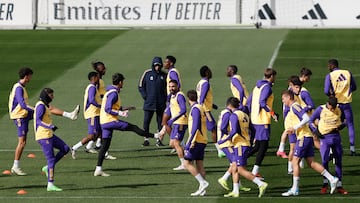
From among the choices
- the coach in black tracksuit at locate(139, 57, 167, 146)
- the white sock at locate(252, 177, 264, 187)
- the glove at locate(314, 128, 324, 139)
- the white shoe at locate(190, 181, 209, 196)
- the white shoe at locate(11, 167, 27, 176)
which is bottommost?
the white shoe at locate(190, 181, 209, 196)

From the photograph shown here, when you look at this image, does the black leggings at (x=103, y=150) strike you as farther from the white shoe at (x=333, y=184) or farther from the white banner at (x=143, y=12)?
the white banner at (x=143, y=12)

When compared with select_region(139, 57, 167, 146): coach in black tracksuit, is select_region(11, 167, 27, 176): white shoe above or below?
below

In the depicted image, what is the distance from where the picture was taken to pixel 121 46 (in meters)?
51.6

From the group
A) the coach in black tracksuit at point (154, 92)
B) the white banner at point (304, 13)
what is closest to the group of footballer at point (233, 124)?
the coach in black tracksuit at point (154, 92)

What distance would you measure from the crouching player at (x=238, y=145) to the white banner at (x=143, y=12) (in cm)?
3124

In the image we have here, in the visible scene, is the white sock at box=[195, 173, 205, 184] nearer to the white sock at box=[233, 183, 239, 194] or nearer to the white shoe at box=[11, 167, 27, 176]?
the white sock at box=[233, 183, 239, 194]

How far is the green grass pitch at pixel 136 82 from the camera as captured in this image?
86.2 ft

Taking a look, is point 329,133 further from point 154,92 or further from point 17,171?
point 154,92

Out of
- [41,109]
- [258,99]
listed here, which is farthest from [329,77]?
[41,109]

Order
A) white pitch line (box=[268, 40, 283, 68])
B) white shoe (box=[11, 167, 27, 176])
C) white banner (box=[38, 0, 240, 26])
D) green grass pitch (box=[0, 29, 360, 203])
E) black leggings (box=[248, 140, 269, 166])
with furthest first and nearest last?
white banner (box=[38, 0, 240, 26]) < white pitch line (box=[268, 40, 283, 68]) < white shoe (box=[11, 167, 27, 176]) < black leggings (box=[248, 140, 269, 166]) < green grass pitch (box=[0, 29, 360, 203])

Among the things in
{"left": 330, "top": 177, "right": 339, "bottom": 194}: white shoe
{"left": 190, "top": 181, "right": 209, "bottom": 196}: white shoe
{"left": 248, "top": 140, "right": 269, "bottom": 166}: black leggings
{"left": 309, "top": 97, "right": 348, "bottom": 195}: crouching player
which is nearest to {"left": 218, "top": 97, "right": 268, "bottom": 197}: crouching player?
{"left": 190, "top": 181, "right": 209, "bottom": 196}: white shoe

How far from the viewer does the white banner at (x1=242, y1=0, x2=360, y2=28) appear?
56.2 m

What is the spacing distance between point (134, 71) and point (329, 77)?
1669cm

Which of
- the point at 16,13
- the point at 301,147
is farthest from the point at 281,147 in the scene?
the point at 16,13
